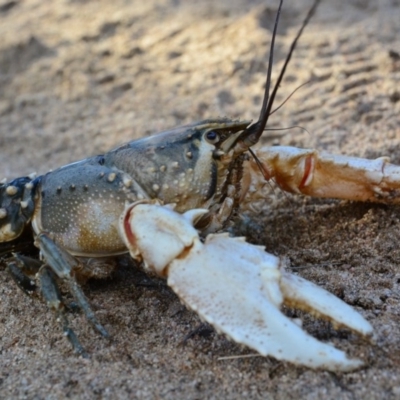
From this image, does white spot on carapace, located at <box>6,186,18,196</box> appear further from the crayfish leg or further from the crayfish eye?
the crayfish eye

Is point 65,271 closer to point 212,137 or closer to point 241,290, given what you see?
point 241,290

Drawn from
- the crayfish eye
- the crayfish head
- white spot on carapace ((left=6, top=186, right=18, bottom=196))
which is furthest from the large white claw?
white spot on carapace ((left=6, top=186, right=18, bottom=196))

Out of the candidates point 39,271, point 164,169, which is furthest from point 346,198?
point 39,271

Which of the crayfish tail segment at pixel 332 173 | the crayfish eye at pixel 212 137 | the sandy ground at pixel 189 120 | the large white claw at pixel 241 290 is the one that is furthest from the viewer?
the crayfish tail segment at pixel 332 173

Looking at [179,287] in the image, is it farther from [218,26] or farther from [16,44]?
[16,44]

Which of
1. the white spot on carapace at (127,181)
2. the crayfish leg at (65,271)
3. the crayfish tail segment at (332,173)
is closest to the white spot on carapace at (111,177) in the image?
the white spot on carapace at (127,181)

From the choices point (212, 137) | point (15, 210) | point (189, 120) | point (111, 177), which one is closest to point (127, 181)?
point (111, 177)

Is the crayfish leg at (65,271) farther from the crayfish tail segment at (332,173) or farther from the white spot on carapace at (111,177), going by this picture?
the crayfish tail segment at (332,173)
